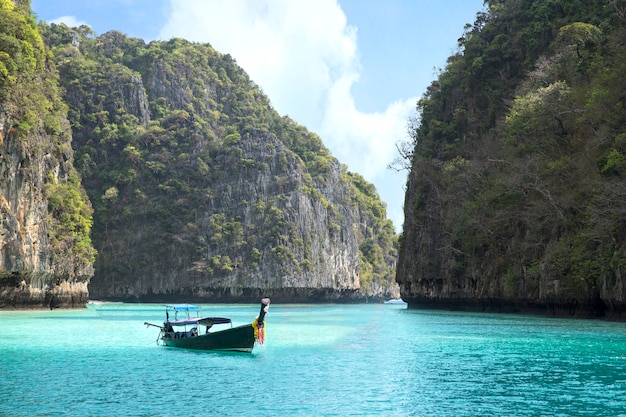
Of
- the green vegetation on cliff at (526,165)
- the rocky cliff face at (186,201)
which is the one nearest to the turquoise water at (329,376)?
the green vegetation on cliff at (526,165)

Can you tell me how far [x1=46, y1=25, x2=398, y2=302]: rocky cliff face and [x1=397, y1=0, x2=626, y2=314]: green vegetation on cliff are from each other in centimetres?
3887

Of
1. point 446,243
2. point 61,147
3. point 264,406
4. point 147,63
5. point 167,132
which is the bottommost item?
point 264,406

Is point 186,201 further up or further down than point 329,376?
further up

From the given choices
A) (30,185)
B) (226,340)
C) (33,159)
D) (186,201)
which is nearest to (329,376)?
(226,340)

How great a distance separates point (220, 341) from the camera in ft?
73.9

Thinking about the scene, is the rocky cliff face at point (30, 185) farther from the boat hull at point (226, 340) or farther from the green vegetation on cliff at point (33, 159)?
the boat hull at point (226, 340)

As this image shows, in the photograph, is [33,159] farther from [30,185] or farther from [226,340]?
[226,340]

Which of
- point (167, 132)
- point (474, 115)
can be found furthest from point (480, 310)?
point (167, 132)

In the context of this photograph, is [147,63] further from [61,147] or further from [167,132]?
[61,147]

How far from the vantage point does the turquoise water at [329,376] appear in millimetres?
13352

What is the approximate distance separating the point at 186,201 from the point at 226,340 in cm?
7933

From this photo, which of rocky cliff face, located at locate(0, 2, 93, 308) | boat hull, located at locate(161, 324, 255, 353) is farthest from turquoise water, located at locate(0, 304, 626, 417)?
rocky cliff face, located at locate(0, 2, 93, 308)

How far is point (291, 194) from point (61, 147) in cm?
4864

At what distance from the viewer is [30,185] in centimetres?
4609
